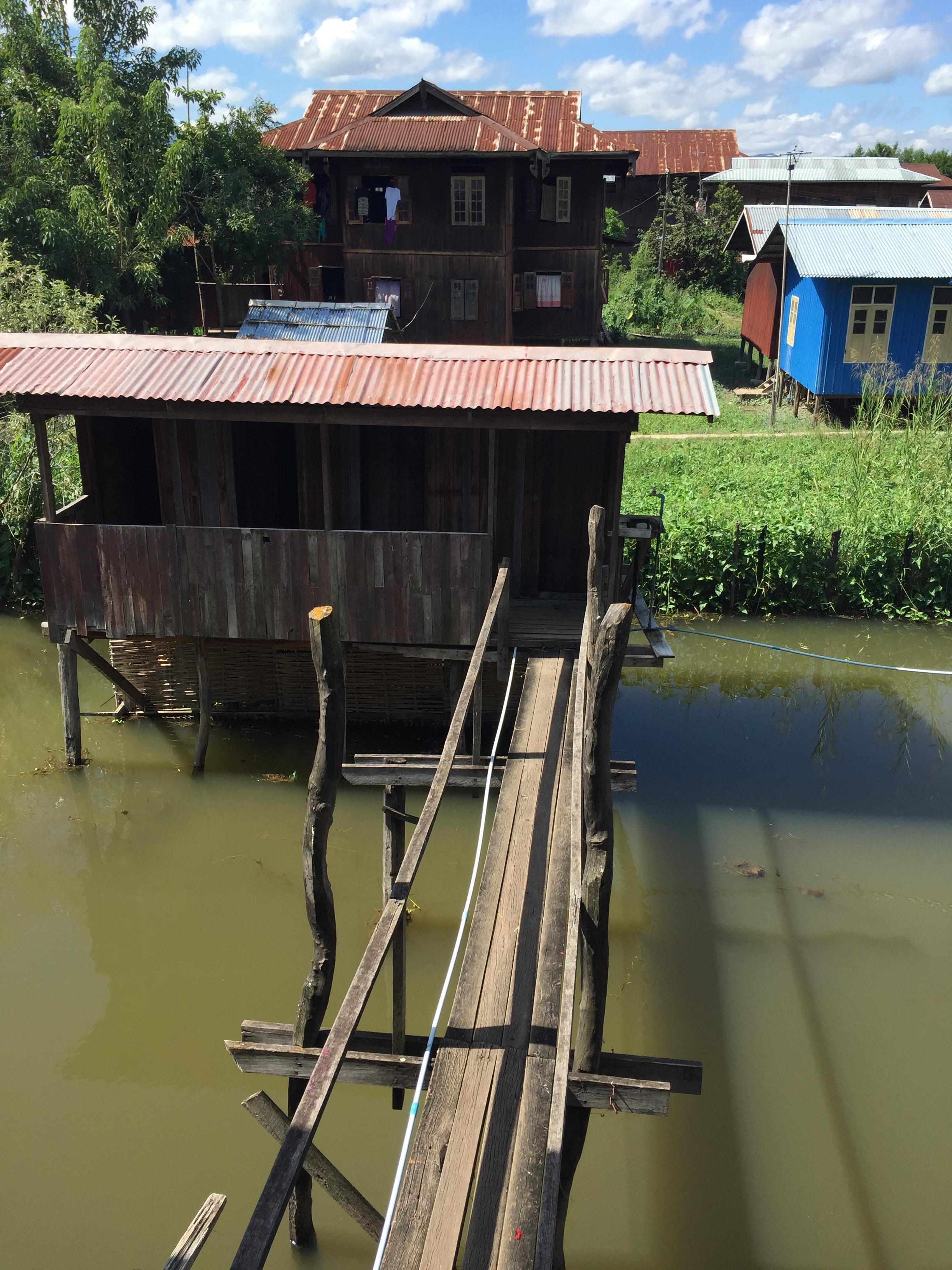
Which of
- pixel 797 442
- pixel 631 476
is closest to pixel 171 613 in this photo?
pixel 631 476

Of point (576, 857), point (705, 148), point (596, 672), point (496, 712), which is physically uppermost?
point (705, 148)

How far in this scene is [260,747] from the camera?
1067cm

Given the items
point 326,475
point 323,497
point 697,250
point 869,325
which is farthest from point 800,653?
point 697,250

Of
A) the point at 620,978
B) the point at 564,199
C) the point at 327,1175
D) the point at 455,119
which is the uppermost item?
the point at 455,119

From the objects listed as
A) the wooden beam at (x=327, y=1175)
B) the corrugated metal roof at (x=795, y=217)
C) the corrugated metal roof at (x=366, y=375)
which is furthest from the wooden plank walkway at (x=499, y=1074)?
the corrugated metal roof at (x=795, y=217)

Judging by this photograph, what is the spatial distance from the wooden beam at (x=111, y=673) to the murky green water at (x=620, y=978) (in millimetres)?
330

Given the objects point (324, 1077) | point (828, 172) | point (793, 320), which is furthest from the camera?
point (828, 172)

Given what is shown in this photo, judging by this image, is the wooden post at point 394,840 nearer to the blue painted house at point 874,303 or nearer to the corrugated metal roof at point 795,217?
the blue painted house at point 874,303

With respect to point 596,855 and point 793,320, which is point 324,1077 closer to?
point 596,855

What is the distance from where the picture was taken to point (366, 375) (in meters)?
8.81

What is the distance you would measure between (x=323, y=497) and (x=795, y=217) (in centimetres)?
1933

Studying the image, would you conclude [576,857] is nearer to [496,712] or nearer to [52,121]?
[496,712]

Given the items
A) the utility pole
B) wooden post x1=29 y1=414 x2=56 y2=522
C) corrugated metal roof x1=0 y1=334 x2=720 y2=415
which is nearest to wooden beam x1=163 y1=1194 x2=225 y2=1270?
corrugated metal roof x1=0 y1=334 x2=720 y2=415

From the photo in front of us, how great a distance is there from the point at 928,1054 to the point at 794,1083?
102cm
